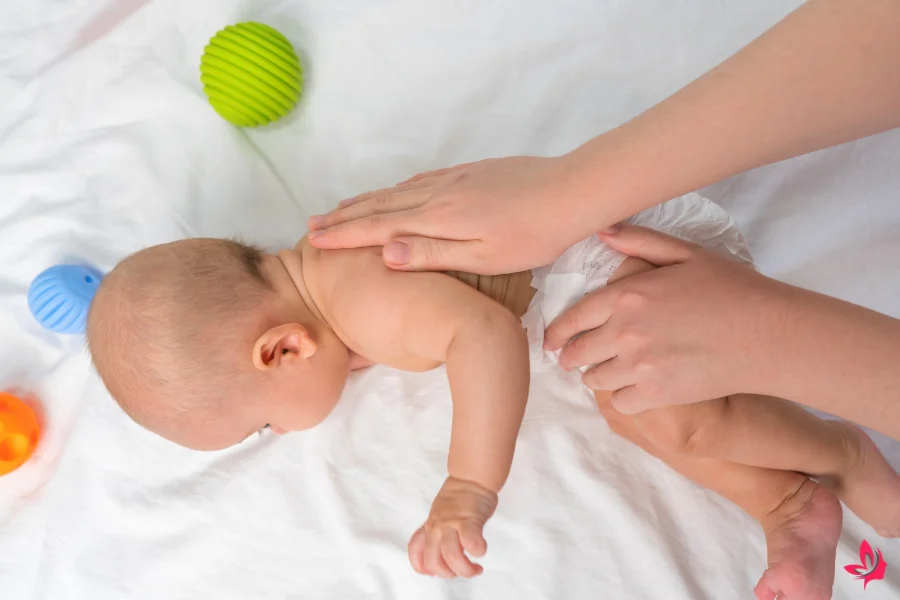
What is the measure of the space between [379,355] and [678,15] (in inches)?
33.9

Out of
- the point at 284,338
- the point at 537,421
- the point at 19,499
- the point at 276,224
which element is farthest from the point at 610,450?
the point at 19,499

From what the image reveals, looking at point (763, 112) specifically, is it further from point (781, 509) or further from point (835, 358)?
point (781, 509)

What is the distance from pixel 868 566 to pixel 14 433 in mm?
1398

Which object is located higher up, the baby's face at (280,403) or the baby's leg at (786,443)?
the baby's leg at (786,443)

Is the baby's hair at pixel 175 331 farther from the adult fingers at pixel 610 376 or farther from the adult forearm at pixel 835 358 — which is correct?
the adult forearm at pixel 835 358

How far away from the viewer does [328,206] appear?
4.57ft

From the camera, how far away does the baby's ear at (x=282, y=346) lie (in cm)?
96

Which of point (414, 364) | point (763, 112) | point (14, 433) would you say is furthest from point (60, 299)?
point (763, 112)

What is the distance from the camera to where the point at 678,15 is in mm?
1322

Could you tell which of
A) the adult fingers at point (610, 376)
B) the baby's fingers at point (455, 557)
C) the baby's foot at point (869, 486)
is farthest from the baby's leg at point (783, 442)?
the baby's fingers at point (455, 557)

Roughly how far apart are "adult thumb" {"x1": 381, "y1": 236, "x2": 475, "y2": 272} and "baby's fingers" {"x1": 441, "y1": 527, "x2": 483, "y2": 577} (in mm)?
340

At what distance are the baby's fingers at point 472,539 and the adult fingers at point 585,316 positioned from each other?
0.29 meters

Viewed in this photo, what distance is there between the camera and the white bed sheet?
3.59 feet

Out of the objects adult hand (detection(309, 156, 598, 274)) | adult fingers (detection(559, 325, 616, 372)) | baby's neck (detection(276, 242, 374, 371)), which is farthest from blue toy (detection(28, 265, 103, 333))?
adult fingers (detection(559, 325, 616, 372))
